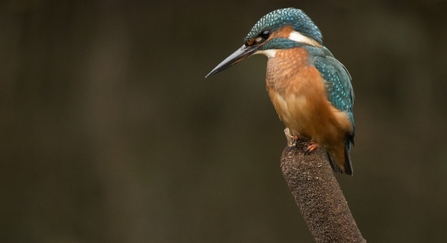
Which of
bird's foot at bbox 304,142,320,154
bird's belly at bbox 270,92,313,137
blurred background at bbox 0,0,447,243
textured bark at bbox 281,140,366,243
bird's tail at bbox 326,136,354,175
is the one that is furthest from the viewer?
blurred background at bbox 0,0,447,243

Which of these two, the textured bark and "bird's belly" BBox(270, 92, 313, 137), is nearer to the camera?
the textured bark

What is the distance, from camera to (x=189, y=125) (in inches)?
135

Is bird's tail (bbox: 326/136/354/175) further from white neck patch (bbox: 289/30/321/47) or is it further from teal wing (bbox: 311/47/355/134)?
white neck patch (bbox: 289/30/321/47)

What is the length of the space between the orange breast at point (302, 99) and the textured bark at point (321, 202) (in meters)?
0.29

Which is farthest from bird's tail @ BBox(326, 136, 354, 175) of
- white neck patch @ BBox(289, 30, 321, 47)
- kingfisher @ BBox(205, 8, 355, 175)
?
white neck patch @ BBox(289, 30, 321, 47)

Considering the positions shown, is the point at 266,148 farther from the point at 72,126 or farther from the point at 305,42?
the point at 305,42

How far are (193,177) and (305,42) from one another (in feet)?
5.85

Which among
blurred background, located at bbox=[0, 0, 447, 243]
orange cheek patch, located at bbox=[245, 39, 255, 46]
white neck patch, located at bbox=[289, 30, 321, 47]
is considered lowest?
blurred background, located at bbox=[0, 0, 447, 243]

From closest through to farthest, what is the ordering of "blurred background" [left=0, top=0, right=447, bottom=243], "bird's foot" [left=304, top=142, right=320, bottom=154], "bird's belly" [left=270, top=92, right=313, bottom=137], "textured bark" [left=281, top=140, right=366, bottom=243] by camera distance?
1. "textured bark" [left=281, top=140, right=366, bottom=243]
2. "bird's foot" [left=304, top=142, right=320, bottom=154]
3. "bird's belly" [left=270, top=92, right=313, bottom=137]
4. "blurred background" [left=0, top=0, right=447, bottom=243]

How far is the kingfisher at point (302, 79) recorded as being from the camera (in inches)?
69.6

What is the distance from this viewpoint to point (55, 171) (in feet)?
11.1

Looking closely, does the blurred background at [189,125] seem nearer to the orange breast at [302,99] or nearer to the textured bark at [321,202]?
the orange breast at [302,99]

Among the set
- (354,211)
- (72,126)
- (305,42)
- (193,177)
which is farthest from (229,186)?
(305,42)

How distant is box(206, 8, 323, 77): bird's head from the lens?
1814 mm
